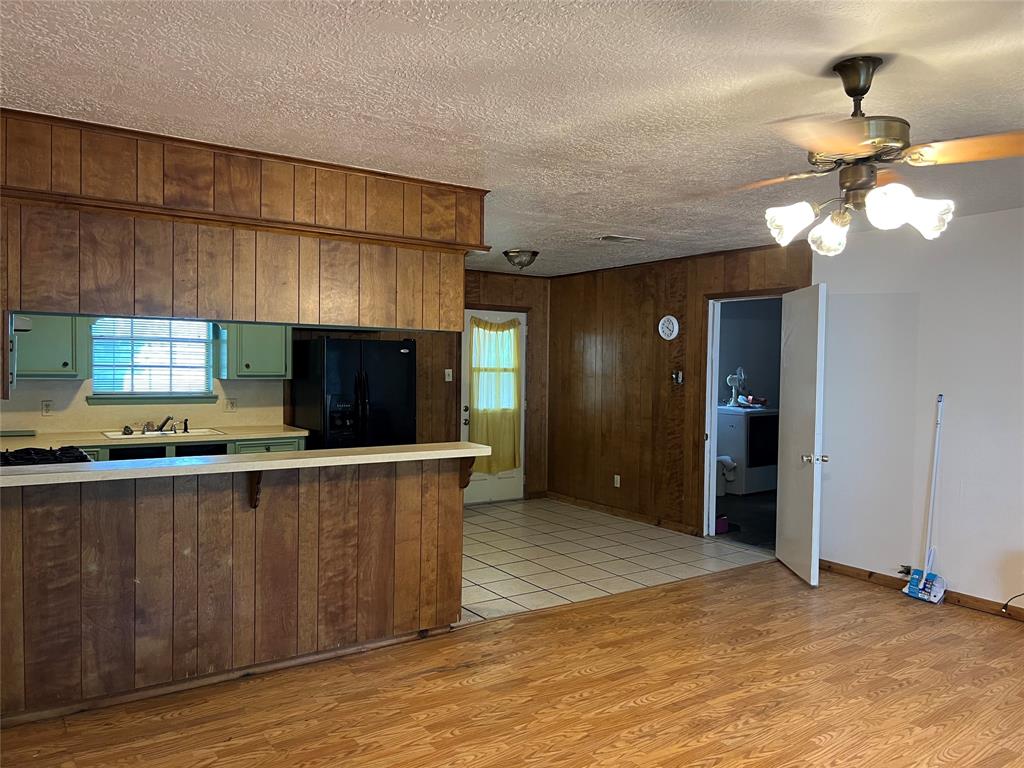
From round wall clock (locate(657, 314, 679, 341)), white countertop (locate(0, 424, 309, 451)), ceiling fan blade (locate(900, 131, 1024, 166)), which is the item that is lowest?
white countertop (locate(0, 424, 309, 451))

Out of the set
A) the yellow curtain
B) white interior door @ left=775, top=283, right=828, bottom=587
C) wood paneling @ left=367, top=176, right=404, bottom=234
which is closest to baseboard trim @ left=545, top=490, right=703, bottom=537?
the yellow curtain

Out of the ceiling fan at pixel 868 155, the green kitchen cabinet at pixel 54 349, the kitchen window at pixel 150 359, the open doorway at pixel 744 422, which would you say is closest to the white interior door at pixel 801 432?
the open doorway at pixel 744 422

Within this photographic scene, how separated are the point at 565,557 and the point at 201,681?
2851 millimetres

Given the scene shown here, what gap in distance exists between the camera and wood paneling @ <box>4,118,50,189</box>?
2742mm

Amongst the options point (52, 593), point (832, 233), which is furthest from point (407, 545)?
point (832, 233)

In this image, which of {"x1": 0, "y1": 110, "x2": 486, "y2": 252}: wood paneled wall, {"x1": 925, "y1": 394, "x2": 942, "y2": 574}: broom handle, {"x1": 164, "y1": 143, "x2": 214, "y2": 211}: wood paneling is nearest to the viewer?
{"x1": 0, "y1": 110, "x2": 486, "y2": 252}: wood paneled wall

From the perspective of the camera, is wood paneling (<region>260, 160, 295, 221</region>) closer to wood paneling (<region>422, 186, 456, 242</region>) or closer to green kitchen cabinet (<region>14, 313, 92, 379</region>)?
wood paneling (<region>422, 186, 456, 242</region>)

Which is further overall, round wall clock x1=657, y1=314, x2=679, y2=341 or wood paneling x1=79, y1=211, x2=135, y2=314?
round wall clock x1=657, y1=314, x2=679, y2=341

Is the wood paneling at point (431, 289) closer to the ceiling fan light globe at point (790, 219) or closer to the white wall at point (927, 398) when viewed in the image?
the ceiling fan light globe at point (790, 219)

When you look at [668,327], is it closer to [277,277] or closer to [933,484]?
[933,484]

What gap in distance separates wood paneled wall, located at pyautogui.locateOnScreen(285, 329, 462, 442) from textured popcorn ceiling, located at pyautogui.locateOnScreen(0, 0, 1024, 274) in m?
3.61

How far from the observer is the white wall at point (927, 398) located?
425cm

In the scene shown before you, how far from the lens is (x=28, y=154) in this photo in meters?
2.77

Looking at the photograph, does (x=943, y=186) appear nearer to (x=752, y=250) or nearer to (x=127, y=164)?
(x=752, y=250)
